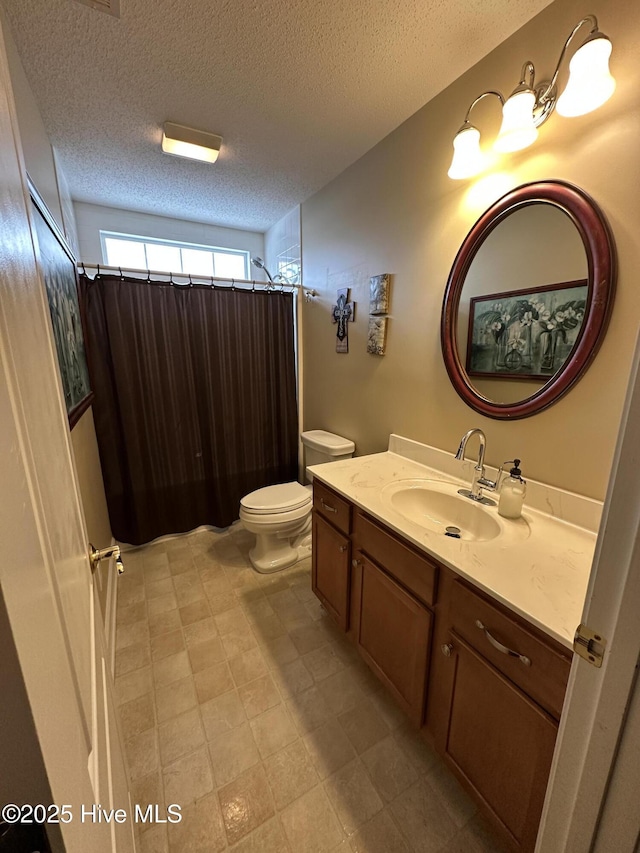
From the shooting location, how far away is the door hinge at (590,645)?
56 cm

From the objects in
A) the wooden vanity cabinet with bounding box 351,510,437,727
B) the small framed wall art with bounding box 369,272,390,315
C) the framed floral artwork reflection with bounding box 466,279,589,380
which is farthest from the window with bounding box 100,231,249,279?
the wooden vanity cabinet with bounding box 351,510,437,727

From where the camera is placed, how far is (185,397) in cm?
237

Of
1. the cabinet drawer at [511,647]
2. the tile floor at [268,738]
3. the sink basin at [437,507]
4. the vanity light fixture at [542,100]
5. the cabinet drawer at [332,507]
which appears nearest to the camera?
the cabinet drawer at [511,647]

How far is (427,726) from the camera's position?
3.71 ft

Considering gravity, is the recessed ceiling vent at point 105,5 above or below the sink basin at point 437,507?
above

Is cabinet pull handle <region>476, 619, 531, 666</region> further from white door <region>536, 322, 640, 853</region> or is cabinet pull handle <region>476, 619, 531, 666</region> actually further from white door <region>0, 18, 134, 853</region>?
white door <region>0, 18, 134, 853</region>

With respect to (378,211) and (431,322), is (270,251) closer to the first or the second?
(378,211)

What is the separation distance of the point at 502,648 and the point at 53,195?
264 cm

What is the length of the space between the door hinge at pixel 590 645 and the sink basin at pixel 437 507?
66 centimetres

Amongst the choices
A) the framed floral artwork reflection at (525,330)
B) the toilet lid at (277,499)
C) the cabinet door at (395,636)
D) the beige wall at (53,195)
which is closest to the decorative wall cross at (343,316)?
the framed floral artwork reflection at (525,330)

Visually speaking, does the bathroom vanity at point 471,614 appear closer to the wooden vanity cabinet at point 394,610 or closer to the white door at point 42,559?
the wooden vanity cabinet at point 394,610

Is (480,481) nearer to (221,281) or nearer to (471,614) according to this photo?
(471,614)

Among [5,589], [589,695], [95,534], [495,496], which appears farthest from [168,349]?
[589,695]

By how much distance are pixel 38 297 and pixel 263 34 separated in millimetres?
1298
